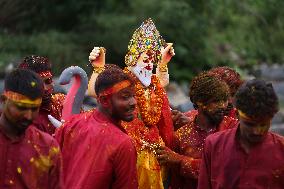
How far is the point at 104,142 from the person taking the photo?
6.37 metres

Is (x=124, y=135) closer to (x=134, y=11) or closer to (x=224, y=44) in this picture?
(x=134, y=11)

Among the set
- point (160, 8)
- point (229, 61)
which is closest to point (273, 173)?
point (160, 8)

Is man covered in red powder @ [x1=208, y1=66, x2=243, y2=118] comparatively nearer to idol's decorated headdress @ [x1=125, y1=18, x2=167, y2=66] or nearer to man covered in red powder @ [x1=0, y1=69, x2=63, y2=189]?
idol's decorated headdress @ [x1=125, y1=18, x2=167, y2=66]

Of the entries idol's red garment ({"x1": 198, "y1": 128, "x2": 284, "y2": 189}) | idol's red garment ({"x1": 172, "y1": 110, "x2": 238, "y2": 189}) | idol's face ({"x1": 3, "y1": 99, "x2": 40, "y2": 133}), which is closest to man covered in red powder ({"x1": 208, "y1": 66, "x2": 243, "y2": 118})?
idol's red garment ({"x1": 172, "y1": 110, "x2": 238, "y2": 189})

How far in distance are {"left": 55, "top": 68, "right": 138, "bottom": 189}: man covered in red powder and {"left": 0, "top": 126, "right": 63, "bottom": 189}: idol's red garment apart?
0.60 metres

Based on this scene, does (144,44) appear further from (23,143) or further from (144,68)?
(23,143)

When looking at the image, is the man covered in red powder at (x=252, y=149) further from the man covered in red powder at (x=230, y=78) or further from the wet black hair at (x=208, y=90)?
the man covered in red powder at (x=230, y=78)

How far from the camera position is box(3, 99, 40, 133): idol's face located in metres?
5.62

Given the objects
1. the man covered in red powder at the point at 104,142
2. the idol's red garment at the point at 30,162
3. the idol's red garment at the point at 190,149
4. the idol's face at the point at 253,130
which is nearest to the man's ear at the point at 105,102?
the man covered in red powder at the point at 104,142

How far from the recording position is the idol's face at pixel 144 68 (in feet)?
25.5

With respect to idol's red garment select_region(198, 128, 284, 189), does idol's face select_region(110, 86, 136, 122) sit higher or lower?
higher

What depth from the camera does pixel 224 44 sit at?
91.7ft

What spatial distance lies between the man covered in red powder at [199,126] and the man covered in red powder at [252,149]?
Answer: 1.18 m

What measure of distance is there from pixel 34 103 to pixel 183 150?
2162 millimetres
